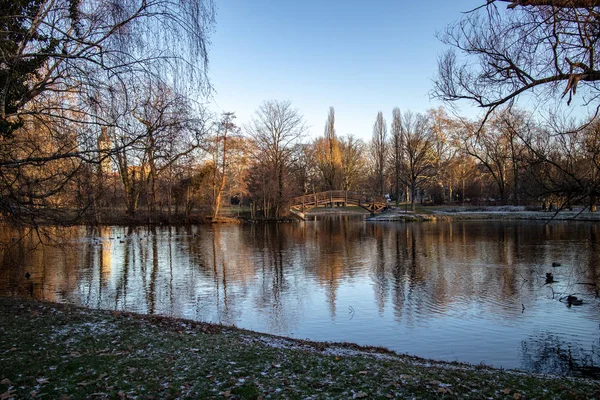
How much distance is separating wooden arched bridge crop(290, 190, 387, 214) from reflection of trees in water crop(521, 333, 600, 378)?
4165 cm

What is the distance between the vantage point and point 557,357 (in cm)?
798

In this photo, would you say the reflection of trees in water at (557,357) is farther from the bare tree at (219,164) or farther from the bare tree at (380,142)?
the bare tree at (380,142)

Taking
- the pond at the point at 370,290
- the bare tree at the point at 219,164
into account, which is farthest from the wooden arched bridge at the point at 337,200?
the pond at the point at 370,290

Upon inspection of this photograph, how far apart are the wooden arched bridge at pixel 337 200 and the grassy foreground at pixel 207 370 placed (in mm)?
42555

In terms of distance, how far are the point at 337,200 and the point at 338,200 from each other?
0.40 ft

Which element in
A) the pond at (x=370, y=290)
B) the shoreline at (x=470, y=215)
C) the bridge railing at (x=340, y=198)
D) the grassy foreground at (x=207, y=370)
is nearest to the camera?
the grassy foreground at (x=207, y=370)

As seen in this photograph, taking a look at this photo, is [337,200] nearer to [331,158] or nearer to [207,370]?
[331,158]

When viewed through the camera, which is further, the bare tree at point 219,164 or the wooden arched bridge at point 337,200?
the wooden arched bridge at point 337,200

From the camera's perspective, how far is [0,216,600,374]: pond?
9.04m

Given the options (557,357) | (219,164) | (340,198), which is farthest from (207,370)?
(340,198)

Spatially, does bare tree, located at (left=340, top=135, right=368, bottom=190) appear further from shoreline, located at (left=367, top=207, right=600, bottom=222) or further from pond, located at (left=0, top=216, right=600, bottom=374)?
pond, located at (left=0, top=216, right=600, bottom=374)

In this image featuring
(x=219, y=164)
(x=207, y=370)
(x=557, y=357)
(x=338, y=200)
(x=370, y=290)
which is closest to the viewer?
(x=207, y=370)

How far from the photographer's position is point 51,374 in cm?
518

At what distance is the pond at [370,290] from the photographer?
9039 mm
